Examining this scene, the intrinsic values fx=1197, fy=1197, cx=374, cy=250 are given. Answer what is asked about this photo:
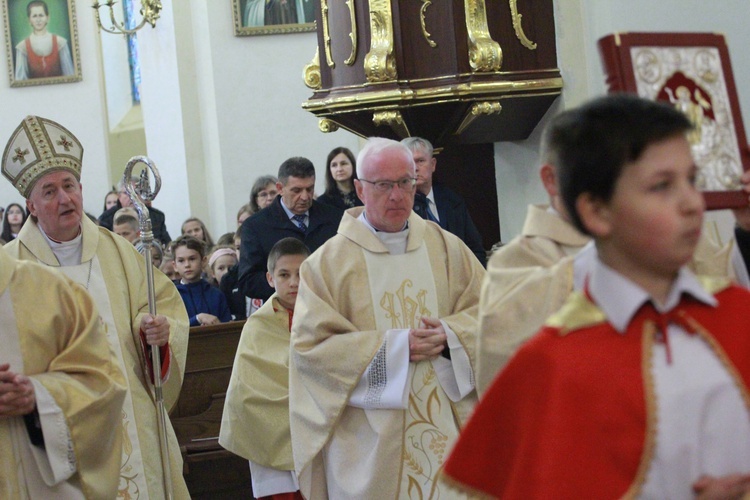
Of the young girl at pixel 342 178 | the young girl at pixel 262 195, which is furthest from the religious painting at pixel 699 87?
the young girl at pixel 262 195

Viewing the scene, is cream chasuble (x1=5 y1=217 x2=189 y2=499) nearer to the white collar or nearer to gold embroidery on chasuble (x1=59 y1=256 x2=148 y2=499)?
gold embroidery on chasuble (x1=59 y1=256 x2=148 y2=499)

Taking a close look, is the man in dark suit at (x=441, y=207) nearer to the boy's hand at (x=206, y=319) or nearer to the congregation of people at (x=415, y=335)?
the congregation of people at (x=415, y=335)

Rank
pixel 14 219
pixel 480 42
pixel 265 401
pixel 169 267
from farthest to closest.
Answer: pixel 14 219
pixel 169 267
pixel 480 42
pixel 265 401

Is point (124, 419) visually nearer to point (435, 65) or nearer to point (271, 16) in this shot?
point (435, 65)

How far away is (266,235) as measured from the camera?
23.6ft

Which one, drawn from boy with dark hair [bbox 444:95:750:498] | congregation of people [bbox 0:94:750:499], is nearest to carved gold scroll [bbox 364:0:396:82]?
congregation of people [bbox 0:94:750:499]

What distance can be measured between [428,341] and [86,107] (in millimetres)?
16170

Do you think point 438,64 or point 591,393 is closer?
point 591,393

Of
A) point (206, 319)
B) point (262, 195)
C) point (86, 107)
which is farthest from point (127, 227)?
point (86, 107)

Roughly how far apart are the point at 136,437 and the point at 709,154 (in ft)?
12.0

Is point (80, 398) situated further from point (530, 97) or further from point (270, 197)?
point (270, 197)

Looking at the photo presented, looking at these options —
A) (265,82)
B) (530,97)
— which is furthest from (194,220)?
(530,97)

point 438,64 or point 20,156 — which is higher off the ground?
point 438,64

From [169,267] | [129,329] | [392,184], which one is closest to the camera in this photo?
[392,184]
